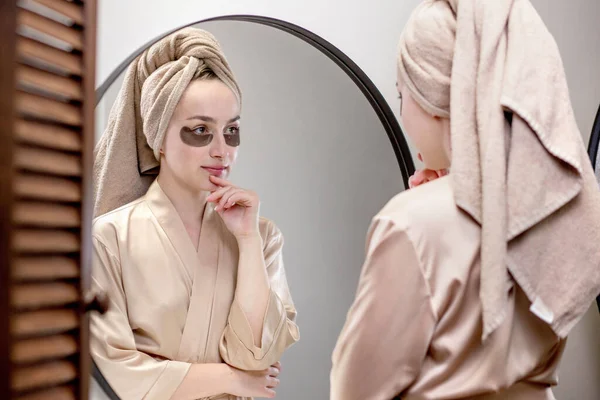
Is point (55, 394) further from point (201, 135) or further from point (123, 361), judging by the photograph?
point (201, 135)

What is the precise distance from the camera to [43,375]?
525 millimetres

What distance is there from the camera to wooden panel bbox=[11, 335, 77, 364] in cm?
49

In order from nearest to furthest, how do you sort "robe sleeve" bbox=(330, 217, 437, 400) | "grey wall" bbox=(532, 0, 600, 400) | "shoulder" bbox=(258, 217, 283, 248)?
"robe sleeve" bbox=(330, 217, 437, 400), "shoulder" bbox=(258, 217, 283, 248), "grey wall" bbox=(532, 0, 600, 400)

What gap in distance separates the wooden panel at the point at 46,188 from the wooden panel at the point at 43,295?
0.07 metres

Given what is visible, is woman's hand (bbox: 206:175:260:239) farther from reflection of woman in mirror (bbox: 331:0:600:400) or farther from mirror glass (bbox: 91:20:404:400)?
reflection of woman in mirror (bbox: 331:0:600:400)

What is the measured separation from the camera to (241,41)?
117 cm

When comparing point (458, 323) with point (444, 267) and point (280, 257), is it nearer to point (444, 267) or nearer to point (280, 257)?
point (444, 267)

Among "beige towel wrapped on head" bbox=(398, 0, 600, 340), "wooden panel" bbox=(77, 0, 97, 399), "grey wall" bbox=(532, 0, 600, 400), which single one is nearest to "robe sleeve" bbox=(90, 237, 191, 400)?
"wooden panel" bbox=(77, 0, 97, 399)

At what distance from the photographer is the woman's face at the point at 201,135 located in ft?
3.42

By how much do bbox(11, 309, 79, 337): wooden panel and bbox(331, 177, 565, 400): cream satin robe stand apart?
351 mm

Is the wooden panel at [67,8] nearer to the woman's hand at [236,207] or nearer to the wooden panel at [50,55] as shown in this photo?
→ the wooden panel at [50,55]

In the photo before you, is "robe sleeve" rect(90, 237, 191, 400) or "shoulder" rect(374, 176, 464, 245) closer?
"shoulder" rect(374, 176, 464, 245)

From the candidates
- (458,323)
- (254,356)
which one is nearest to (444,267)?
(458,323)

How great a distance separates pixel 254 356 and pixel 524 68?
586 mm
